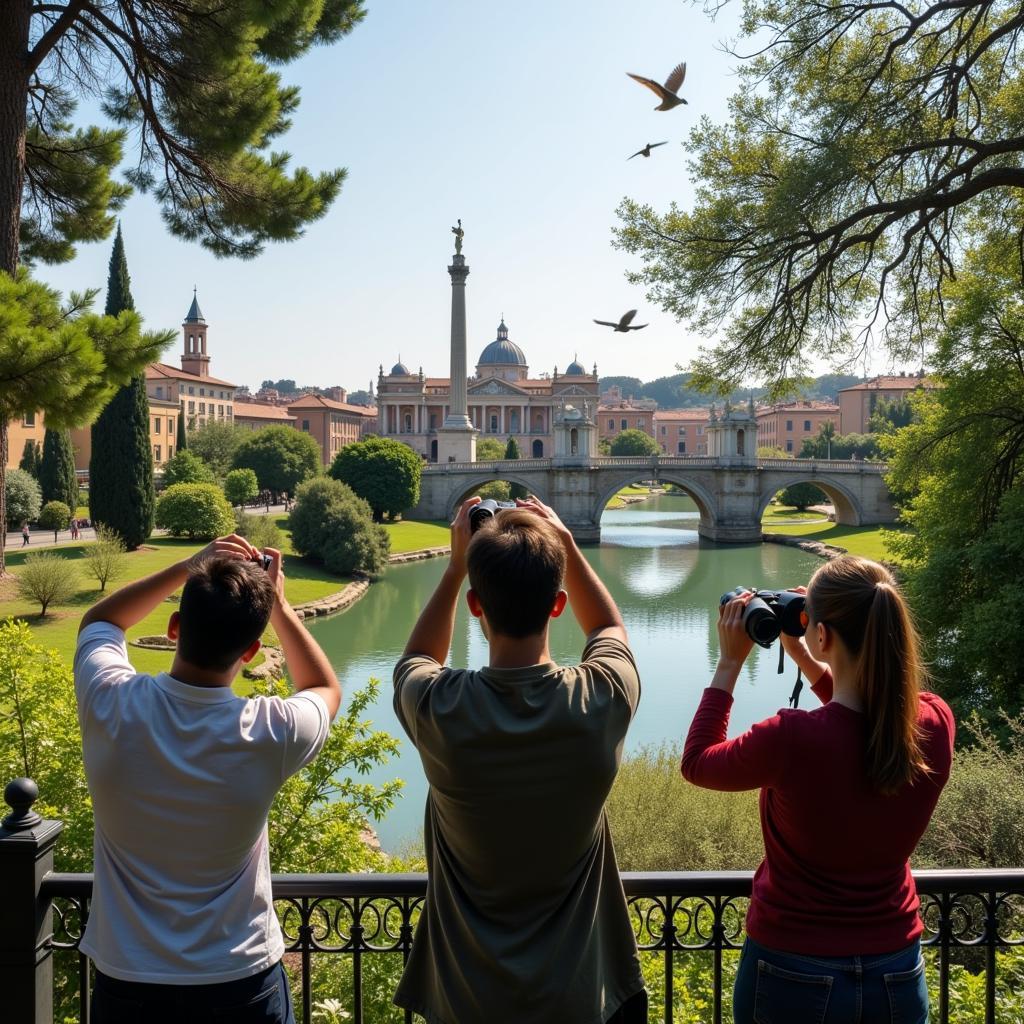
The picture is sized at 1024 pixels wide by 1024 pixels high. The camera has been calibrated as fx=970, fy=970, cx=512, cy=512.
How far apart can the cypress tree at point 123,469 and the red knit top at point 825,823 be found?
26.1m

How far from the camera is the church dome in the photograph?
85000mm

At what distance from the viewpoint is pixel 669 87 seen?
198 inches

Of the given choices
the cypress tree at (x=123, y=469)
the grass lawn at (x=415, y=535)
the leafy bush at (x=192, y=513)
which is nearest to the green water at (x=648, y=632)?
the grass lawn at (x=415, y=535)

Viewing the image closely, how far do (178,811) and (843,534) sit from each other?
41.6 m

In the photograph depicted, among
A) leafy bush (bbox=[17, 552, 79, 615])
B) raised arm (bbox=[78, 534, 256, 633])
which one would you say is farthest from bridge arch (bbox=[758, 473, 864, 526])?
raised arm (bbox=[78, 534, 256, 633])

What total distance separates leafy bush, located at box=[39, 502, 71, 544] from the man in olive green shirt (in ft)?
107

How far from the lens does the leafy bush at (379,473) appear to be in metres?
38.6

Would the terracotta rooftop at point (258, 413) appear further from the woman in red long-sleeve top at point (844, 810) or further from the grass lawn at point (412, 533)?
the woman in red long-sleeve top at point (844, 810)

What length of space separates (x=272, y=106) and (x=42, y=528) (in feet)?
93.6

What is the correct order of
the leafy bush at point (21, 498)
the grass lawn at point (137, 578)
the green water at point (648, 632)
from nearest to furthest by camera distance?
the green water at point (648, 632) < the grass lawn at point (137, 578) < the leafy bush at point (21, 498)

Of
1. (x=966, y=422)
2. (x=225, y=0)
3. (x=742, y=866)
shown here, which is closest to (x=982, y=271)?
(x=966, y=422)

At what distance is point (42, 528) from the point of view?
31875 millimetres

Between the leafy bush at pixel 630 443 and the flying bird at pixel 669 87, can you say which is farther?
the leafy bush at pixel 630 443

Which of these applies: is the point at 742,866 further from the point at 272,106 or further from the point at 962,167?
the point at 272,106
